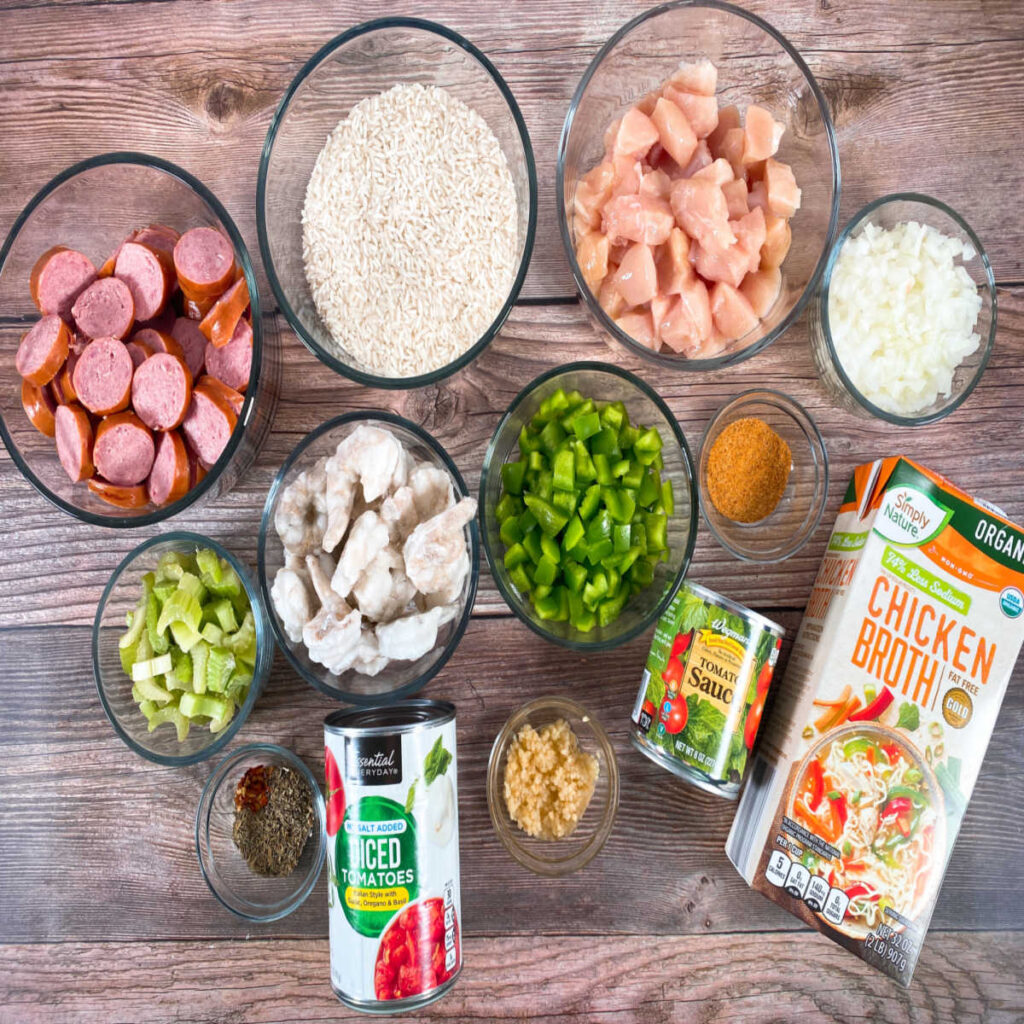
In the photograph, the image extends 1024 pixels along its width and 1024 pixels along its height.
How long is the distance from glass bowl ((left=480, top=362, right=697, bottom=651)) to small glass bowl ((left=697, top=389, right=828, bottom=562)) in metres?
0.11

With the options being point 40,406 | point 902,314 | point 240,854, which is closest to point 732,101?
point 902,314

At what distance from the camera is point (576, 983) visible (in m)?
1.62

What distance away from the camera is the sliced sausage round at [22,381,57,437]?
144cm

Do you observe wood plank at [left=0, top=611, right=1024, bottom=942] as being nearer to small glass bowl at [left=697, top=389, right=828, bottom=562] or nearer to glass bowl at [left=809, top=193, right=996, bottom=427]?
small glass bowl at [left=697, top=389, right=828, bottom=562]

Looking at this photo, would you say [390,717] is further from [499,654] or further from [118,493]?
[118,493]

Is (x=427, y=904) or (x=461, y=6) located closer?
(x=427, y=904)

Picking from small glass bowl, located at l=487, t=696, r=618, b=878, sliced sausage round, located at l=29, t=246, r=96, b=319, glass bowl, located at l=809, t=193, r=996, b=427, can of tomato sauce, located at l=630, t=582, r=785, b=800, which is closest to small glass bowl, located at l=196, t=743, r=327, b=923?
small glass bowl, located at l=487, t=696, r=618, b=878

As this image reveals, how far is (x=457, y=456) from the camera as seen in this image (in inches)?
64.4

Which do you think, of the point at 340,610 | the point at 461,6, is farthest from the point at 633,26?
the point at 340,610

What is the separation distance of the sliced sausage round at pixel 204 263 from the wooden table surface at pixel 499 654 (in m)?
0.23

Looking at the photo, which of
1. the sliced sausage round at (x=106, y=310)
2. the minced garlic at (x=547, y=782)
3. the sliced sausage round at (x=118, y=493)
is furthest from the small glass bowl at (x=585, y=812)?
the sliced sausage round at (x=106, y=310)

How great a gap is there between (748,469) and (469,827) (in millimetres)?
942

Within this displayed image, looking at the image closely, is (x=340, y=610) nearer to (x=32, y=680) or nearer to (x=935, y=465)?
(x=32, y=680)

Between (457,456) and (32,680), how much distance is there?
1.02 m
